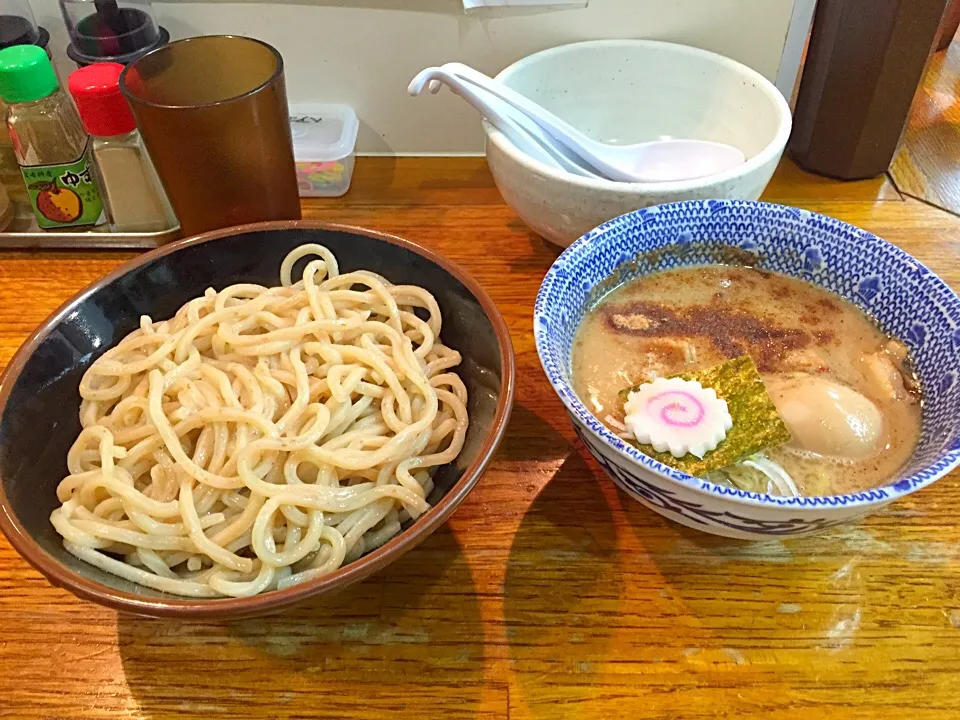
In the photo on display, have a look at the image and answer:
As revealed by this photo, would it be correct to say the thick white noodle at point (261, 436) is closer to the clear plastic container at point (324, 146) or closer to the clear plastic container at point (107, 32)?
the clear plastic container at point (324, 146)

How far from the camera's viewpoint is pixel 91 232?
52.1 inches

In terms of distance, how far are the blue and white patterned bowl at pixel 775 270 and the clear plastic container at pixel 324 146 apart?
24.6 inches

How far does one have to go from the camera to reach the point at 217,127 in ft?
3.51

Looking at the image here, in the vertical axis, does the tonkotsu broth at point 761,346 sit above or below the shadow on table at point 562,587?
above

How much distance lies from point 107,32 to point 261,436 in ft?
2.71

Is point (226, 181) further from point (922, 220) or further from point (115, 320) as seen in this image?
point (922, 220)

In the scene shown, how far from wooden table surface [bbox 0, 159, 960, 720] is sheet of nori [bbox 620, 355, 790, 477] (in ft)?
0.44

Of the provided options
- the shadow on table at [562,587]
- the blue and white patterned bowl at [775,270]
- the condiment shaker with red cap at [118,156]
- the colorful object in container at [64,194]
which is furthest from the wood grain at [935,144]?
the colorful object in container at [64,194]

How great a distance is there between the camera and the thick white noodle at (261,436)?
0.78m

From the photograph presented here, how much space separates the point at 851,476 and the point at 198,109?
37.0 inches

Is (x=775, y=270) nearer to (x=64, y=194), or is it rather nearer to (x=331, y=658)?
(x=331, y=658)

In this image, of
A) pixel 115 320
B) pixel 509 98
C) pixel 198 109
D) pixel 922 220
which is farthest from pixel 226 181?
pixel 922 220

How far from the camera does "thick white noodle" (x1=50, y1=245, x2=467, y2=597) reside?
776 millimetres

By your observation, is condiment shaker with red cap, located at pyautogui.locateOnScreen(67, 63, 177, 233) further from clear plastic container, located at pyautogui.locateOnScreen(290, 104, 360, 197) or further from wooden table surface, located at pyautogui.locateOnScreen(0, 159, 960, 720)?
wooden table surface, located at pyautogui.locateOnScreen(0, 159, 960, 720)
